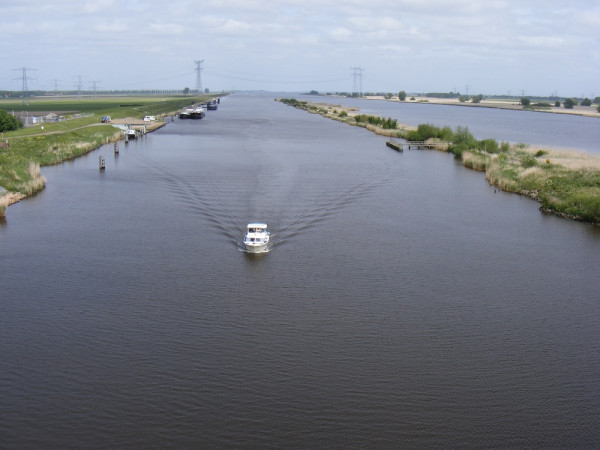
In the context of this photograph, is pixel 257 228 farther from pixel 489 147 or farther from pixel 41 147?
pixel 489 147

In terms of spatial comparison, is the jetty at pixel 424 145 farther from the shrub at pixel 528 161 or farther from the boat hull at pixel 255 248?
the boat hull at pixel 255 248

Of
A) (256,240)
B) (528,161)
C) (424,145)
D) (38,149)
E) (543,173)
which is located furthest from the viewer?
(424,145)

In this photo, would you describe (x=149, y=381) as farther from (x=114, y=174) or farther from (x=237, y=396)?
(x=114, y=174)

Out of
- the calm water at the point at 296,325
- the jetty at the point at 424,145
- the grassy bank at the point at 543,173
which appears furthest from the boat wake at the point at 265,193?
the jetty at the point at 424,145

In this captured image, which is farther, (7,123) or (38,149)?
(7,123)

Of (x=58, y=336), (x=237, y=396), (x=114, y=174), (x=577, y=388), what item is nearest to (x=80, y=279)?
(x=58, y=336)

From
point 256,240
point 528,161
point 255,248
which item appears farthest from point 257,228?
point 528,161

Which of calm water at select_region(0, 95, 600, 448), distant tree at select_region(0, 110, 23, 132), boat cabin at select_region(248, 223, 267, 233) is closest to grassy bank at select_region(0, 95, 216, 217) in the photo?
distant tree at select_region(0, 110, 23, 132)

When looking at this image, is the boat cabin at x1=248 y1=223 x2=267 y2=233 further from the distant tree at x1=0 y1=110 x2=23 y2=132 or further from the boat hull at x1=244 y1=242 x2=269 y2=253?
the distant tree at x1=0 y1=110 x2=23 y2=132
